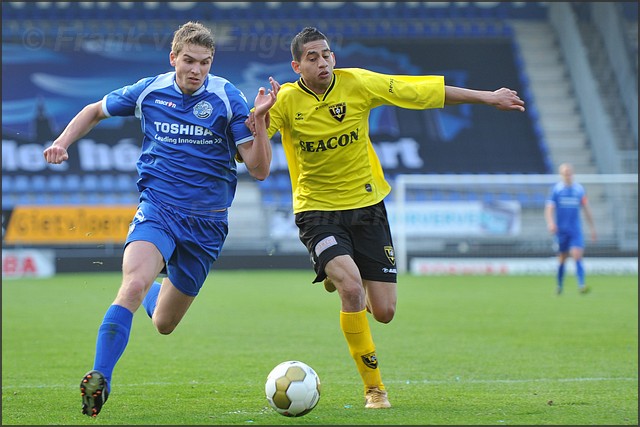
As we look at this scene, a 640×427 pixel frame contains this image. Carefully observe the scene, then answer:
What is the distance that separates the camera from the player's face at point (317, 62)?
6590 mm

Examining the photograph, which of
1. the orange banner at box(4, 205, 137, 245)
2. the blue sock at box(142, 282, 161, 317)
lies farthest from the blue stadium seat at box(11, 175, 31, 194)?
the blue sock at box(142, 282, 161, 317)

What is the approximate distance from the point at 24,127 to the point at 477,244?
42.3 ft

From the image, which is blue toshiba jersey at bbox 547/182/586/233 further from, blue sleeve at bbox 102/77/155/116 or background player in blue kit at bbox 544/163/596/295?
blue sleeve at bbox 102/77/155/116

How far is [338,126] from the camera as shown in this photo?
22.1ft

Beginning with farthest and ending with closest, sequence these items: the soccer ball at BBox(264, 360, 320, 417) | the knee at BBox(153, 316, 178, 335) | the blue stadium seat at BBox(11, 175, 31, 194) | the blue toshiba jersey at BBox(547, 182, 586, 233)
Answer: the blue stadium seat at BBox(11, 175, 31, 194), the blue toshiba jersey at BBox(547, 182, 586, 233), the knee at BBox(153, 316, 178, 335), the soccer ball at BBox(264, 360, 320, 417)

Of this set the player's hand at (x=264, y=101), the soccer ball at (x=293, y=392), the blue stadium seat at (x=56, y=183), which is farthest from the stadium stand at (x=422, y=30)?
the soccer ball at (x=293, y=392)

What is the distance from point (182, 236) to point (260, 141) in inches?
29.4

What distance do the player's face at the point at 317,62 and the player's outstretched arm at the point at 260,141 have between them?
1.91 ft

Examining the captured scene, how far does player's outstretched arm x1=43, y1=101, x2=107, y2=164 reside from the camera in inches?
228

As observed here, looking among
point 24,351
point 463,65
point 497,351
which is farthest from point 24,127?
point 497,351

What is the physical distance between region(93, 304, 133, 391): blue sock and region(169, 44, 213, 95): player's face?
4.98 ft

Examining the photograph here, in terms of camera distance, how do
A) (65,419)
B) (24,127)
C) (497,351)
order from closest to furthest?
(65,419) < (497,351) < (24,127)

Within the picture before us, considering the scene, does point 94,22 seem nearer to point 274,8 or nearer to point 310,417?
point 274,8

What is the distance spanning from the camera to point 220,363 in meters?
8.76
